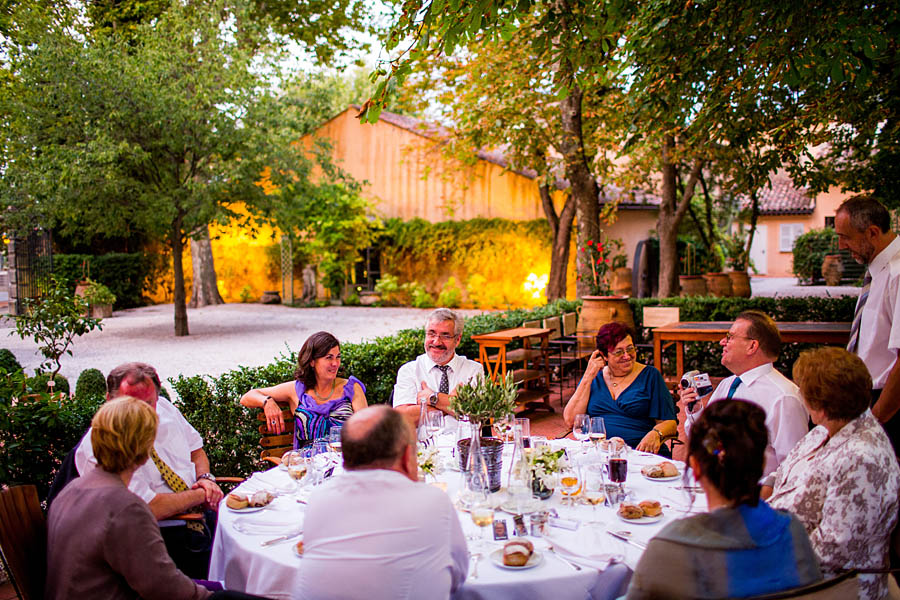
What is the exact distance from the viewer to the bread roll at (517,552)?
6.92ft

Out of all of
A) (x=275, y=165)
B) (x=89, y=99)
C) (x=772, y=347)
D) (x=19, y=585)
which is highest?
(x=89, y=99)

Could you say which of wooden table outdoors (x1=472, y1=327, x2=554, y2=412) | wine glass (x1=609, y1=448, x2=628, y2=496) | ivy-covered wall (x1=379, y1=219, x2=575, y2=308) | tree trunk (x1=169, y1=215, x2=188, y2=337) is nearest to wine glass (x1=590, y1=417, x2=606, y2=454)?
wine glass (x1=609, y1=448, x2=628, y2=496)

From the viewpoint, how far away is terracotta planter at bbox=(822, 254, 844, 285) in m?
25.4

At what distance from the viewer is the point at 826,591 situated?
5.64 ft

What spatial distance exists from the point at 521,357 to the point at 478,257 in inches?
508

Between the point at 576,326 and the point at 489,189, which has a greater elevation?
the point at 489,189

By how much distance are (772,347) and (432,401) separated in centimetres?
208

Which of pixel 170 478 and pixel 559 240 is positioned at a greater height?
pixel 559 240

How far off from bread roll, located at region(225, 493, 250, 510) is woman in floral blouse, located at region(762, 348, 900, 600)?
7.04 feet

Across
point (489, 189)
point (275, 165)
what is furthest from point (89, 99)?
point (489, 189)

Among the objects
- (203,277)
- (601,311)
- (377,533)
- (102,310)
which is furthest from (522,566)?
(203,277)

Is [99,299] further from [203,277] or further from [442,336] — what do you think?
[442,336]

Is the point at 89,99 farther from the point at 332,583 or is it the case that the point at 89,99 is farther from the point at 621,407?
the point at 332,583

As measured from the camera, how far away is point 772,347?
3.31 metres
